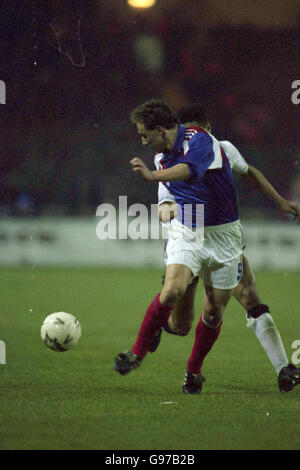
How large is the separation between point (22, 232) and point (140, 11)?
9672 mm

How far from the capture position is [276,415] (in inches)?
155

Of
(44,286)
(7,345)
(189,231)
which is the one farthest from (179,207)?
(44,286)

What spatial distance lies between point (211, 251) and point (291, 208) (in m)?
0.85

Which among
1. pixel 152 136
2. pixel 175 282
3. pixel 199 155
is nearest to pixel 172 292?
pixel 175 282

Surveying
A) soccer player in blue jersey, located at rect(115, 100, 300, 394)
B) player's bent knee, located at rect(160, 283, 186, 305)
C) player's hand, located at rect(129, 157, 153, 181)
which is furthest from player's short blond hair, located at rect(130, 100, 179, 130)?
player's bent knee, located at rect(160, 283, 186, 305)

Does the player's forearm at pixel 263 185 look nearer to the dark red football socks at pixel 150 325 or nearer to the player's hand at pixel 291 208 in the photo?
the player's hand at pixel 291 208

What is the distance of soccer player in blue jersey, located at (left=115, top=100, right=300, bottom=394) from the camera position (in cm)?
431

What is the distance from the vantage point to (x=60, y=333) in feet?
16.1

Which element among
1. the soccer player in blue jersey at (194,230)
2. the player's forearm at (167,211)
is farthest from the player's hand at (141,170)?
the player's forearm at (167,211)

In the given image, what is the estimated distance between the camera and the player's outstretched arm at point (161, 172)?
3994 millimetres

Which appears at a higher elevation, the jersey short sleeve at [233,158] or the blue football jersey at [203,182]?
the jersey short sleeve at [233,158]

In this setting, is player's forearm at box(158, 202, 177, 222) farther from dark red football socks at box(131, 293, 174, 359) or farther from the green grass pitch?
the green grass pitch

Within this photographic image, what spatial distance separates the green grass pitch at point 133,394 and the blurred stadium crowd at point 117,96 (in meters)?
9.63

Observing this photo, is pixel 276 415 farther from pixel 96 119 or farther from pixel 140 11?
pixel 140 11
